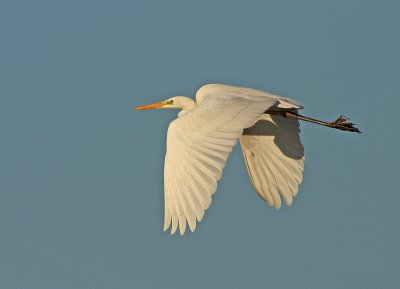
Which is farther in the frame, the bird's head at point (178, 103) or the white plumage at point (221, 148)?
the bird's head at point (178, 103)

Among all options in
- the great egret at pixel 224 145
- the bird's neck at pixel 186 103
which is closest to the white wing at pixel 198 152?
the great egret at pixel 224 145

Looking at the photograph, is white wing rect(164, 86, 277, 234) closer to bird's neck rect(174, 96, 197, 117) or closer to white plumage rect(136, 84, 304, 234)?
white plumage rect(136, 84, 304, 234)

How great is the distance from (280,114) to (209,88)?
1786 millimetres

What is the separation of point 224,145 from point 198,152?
0.37 meters

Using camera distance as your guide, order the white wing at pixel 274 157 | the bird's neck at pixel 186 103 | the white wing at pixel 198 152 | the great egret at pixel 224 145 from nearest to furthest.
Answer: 1. the white wing at pixel 198 152
2. the great egret at pixel 224 145
3. the white wing at pixel 274 157
4. the bird's neck at pixel 186 103

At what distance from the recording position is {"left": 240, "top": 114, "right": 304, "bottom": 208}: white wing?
1881 centimetres

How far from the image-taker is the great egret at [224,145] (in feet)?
47.5

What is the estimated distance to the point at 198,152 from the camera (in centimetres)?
1491

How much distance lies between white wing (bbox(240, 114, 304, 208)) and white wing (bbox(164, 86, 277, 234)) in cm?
279

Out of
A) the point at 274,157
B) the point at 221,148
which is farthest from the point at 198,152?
the point at 274,157

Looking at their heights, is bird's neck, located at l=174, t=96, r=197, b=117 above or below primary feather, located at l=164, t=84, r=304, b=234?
above

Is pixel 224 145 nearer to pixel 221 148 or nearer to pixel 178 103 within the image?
pixel 221 148

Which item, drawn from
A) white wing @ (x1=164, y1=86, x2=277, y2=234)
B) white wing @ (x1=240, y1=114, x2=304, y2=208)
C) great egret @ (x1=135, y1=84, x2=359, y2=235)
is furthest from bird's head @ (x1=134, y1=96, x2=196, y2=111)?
white wing @ (x1=164, y1=86, x2=277, y2=234)

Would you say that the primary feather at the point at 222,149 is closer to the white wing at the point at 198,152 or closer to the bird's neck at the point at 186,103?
the white wing at the point at 198,152
